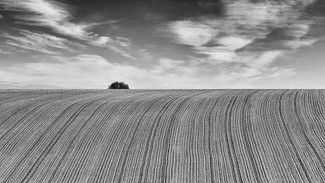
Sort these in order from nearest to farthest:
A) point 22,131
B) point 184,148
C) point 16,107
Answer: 1. point 184,148
2. point 22,131
3. point 16,107

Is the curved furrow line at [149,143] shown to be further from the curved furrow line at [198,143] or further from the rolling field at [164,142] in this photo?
the curved furrow line at [198,143]

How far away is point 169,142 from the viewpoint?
44.0 ft

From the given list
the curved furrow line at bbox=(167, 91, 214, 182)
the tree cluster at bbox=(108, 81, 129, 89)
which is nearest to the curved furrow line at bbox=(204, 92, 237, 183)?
the curved furrow line at bbox=(167, 91, 214, 182)

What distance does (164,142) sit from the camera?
13406mm

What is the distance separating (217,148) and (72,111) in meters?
8.61

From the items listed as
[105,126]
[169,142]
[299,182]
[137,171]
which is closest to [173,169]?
[137,171]

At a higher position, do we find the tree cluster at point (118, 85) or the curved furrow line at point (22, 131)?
the tree cluster at point (118, 85)

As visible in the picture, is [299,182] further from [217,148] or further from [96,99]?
[96,99]

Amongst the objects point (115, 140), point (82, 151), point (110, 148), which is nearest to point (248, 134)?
point (115, 140)

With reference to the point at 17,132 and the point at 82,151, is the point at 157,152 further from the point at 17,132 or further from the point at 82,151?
the point at 17,132

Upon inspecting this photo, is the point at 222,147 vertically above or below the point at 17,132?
below

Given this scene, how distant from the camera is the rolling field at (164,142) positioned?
11.1 m

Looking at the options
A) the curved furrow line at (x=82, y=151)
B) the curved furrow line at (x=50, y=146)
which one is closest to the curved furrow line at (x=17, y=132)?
the curved furrow line at (x=50, y=146)

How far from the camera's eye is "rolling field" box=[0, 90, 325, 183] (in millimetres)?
11133
